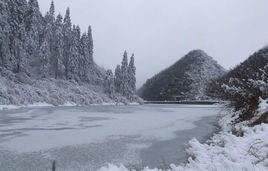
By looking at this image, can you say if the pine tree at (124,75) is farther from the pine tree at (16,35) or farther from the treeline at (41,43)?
the pine tree at (16,35)

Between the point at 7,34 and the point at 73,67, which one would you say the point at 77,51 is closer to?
the point at 73,67

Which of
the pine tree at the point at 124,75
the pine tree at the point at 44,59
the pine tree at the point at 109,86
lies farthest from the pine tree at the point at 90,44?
the pine tree at the point at 44,59

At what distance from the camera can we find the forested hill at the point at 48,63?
56.2m

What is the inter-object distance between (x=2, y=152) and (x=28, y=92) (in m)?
41.3

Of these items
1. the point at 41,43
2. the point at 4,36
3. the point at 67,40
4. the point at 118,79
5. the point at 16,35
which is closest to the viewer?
the point at 4,36

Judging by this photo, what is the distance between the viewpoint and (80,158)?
37.0 ft

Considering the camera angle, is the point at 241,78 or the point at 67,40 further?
the point at 67,40

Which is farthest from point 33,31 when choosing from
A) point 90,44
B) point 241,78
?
point 241,78

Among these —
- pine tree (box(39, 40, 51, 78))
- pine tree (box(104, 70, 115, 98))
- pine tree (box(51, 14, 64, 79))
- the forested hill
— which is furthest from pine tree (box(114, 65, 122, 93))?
pine tree (box(39, 40, 51, 78))

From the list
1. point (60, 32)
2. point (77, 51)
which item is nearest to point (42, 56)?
point (60, 32)

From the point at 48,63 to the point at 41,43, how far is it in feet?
25.8

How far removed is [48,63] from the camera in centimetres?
7138

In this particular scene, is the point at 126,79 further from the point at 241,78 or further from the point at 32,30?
the point at 241,78

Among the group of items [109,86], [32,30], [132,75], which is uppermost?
[32,30]
